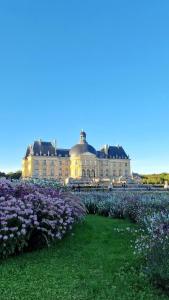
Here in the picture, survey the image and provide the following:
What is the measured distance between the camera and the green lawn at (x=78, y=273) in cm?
487

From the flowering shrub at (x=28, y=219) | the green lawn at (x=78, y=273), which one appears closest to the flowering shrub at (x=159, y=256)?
the green lawn at (x=78, y=273)

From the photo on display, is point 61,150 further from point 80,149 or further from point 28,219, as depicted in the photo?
point 28,219

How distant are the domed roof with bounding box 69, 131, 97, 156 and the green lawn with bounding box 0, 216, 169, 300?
10321cm

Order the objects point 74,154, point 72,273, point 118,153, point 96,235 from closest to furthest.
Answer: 1. point 72,273
2. point 96,235
3. point 74,154
4. point 118,153

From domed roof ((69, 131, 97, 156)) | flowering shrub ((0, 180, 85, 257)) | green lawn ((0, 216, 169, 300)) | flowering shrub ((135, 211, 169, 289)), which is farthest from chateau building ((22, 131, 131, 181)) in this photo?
flowering shrub ((135, 211, 169, 289))

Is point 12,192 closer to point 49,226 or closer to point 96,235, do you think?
point 49,226

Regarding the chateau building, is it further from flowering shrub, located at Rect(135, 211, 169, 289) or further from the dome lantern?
flowering shrub, located at Rect(135, 211, 169, 289)

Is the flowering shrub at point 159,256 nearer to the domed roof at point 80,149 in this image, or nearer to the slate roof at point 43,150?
the slate roof at point 43,150

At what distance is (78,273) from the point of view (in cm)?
563

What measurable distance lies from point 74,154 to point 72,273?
10588cm

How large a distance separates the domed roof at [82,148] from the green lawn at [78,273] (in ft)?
339

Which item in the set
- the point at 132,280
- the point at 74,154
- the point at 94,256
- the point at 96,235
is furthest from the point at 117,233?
the point at 74,154

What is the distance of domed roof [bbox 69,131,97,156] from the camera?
11106cm

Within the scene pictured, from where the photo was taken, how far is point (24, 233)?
20.3 ft
